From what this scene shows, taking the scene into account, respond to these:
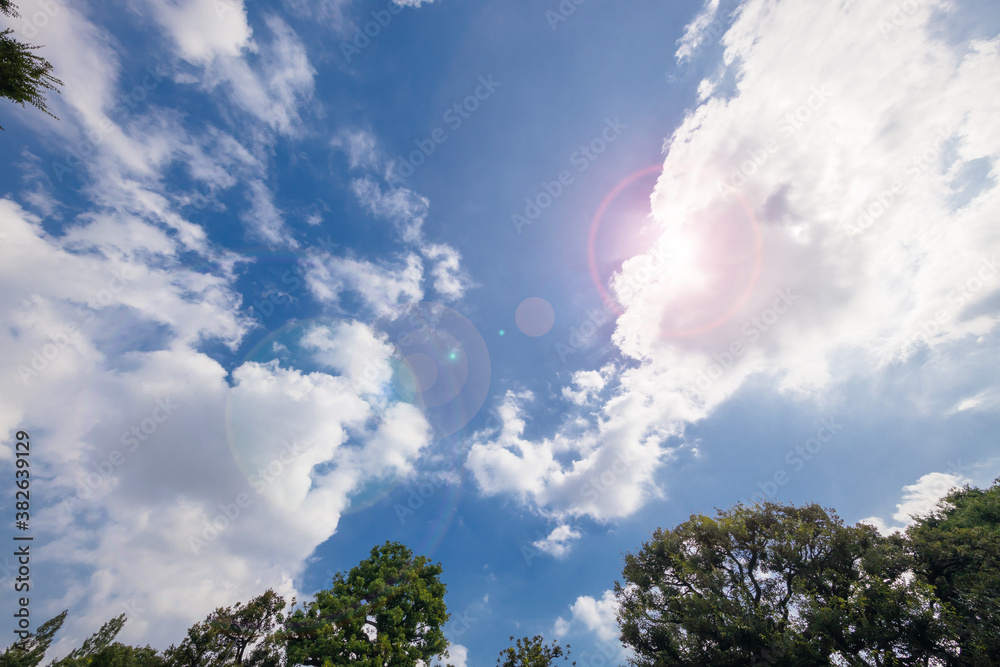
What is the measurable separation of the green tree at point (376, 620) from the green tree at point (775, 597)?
14.4 metres

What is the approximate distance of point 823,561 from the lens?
1934 centimetres

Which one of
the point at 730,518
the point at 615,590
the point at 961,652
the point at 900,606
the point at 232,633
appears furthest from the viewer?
the point at 615,590

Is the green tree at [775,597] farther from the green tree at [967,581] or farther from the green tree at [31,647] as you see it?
the green tree at [31,647]

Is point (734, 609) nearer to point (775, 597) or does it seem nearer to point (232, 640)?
point (775, 597)

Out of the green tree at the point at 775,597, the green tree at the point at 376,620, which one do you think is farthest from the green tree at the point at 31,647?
the green tree at the point at 775,597

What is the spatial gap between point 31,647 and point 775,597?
1567 inches

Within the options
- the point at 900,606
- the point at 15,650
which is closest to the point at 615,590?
the point at 900,606

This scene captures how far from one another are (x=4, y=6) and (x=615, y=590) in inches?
1649

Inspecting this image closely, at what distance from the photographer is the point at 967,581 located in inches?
618

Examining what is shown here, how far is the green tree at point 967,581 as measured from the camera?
1337 centimetres

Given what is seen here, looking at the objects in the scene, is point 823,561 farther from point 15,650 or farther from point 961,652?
point 15,650

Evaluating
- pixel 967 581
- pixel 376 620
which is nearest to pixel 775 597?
pixel 967 581

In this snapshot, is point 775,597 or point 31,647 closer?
point 31,647

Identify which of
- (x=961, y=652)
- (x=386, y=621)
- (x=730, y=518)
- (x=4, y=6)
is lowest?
(x=961, y=652)
